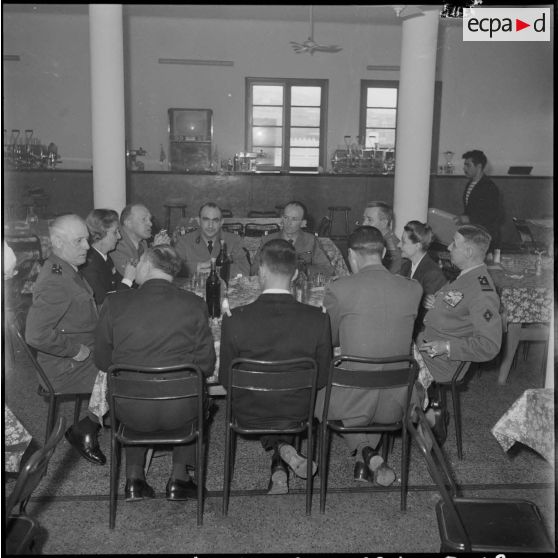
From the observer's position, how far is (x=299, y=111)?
12578 mm

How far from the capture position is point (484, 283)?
137 inches

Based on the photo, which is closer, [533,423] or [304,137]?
[533,423]

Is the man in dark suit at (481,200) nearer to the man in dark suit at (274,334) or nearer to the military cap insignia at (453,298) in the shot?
the military cap insignia at (453,298)

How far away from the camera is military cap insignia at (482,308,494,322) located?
3.34m

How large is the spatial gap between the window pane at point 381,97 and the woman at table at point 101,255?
923cm

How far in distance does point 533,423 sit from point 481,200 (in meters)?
4.29

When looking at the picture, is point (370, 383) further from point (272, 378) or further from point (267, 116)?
point (267, 116)

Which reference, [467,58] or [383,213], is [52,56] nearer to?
[467,58]

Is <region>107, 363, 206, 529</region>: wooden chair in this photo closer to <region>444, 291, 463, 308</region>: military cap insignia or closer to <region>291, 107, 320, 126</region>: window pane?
<region>444, 291, 463, 308</region>: military cap insignia

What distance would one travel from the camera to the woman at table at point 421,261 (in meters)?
4.12

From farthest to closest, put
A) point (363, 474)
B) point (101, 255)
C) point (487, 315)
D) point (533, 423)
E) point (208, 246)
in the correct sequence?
1. point (208, 246)
2. point (101, 255)
3. point (487, 315)
4. point (363, 474)
5. point (533, 423)

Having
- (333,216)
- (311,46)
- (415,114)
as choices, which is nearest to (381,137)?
(311,46)

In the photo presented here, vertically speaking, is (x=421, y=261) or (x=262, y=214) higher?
(x=262, y=214)

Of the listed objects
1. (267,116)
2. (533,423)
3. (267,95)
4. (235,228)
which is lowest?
(533,423)
